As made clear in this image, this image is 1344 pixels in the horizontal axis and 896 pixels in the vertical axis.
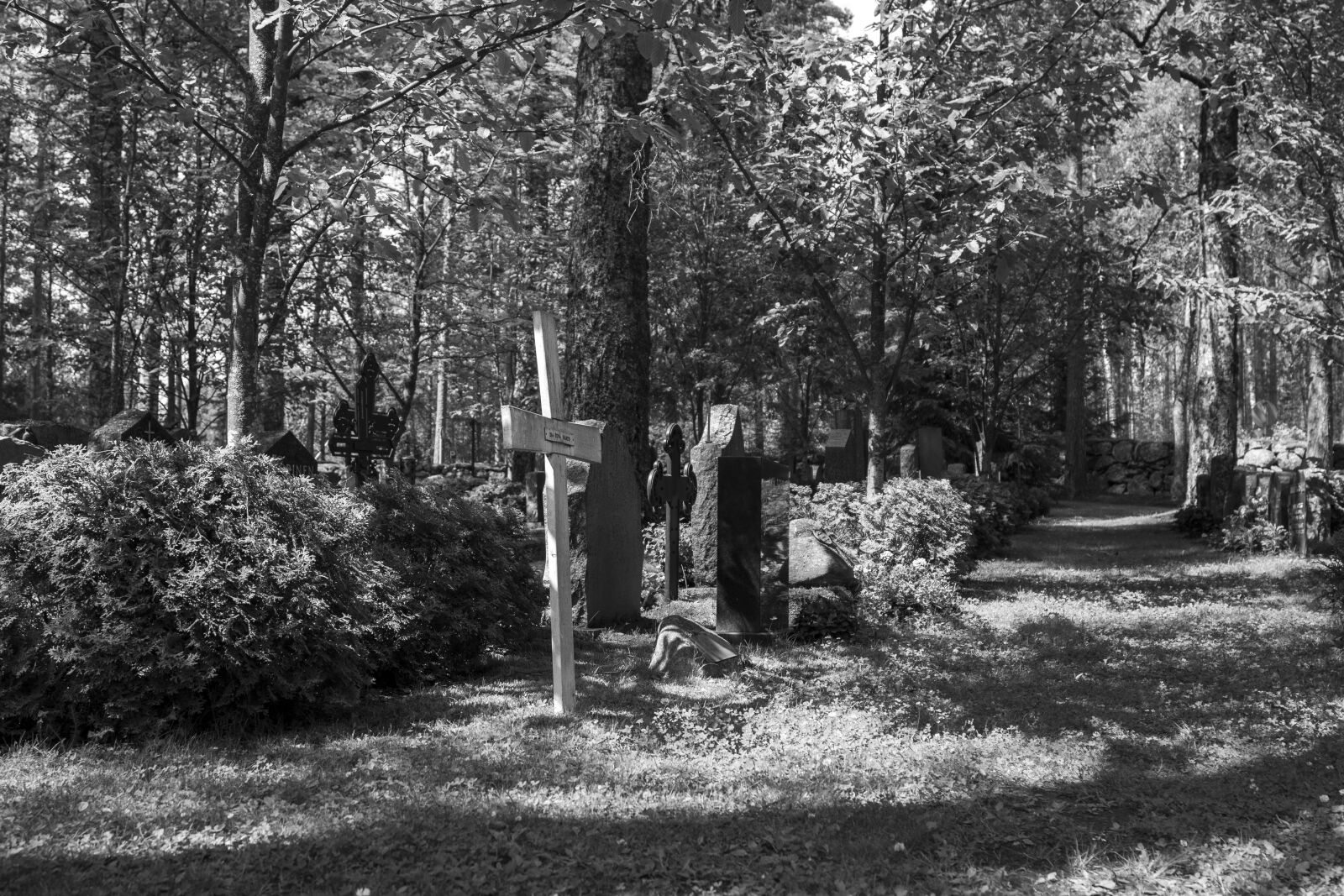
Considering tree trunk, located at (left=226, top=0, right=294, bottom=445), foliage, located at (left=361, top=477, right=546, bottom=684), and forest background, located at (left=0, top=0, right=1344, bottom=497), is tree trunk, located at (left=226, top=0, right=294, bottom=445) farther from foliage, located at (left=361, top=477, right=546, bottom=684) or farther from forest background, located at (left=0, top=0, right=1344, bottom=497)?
foliage, located at (left=361, top=477, right=546, bottom=684)

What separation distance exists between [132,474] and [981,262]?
9430 millimetres

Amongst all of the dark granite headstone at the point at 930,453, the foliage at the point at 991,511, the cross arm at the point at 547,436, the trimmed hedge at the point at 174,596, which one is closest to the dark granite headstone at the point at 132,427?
the trimmed hedge at the point at 174,596

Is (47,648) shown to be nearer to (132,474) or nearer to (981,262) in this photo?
(132,474)

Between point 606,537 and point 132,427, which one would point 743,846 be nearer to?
point 606,537

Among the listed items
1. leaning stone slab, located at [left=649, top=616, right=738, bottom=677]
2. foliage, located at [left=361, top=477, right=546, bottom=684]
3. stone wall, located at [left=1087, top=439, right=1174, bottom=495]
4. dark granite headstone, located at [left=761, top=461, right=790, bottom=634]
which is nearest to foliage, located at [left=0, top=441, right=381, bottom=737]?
foliage, located at [left=361, top=477, right=546, bottom=684]

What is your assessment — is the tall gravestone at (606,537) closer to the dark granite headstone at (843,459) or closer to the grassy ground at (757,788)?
the grassy ground at (757,788)

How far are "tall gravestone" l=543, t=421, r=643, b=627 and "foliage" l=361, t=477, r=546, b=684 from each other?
0.50 meters

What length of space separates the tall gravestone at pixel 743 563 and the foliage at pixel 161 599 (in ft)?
10.5

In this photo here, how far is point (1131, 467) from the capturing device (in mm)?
33438

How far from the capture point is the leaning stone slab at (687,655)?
7086 mm

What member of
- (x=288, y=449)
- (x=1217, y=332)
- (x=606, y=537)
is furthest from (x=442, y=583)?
(x=1217, y=332)

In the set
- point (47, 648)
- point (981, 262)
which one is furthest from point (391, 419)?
point (981, 262)

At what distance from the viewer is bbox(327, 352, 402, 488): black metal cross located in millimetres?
8672

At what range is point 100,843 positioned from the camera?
3838mm
